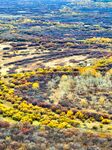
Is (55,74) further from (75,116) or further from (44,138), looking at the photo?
(44,138)

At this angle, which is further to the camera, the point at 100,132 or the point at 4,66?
the point at 4,66

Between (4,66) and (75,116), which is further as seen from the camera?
(4,66)

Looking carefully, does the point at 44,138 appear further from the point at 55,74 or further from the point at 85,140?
the point at 55,74

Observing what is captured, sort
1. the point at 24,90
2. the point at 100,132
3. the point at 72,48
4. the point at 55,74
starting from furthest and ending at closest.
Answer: the point at 72,48, the point at 55,74, the point at 24,90, the point at 100,132

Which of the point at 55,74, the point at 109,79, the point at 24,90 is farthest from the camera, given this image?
the point at 55,74

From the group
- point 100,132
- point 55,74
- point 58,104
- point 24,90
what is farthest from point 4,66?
point 100,132

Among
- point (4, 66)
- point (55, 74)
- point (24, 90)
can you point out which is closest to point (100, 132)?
point (24, 90)

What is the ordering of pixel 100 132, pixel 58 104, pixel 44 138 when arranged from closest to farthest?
pixel 44 138 → pixel 100 132 → pixel 58 104

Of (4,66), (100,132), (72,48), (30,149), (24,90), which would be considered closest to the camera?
(30,149)
